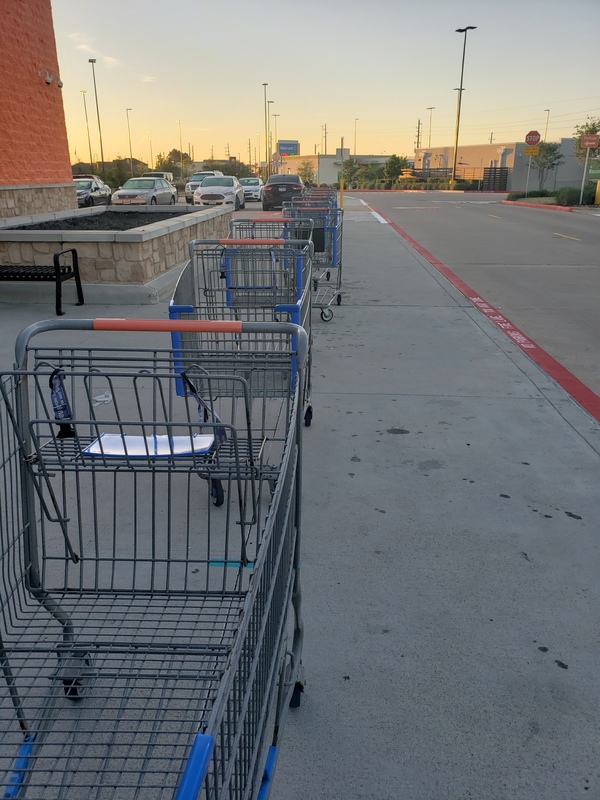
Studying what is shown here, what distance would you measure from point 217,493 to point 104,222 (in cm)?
1029

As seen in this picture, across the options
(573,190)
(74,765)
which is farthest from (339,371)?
(573,190)

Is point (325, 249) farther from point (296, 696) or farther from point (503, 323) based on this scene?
point (296, 696)

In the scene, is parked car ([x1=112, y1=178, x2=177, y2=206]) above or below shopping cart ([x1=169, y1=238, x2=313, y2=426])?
below

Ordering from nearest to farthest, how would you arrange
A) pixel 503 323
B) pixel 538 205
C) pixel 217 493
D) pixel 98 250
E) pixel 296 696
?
pixel 296 696 → pixel 217 493 → pixel 503 323 → pixel 98 250 → pixel 538 205

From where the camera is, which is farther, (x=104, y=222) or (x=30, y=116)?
(x=30, y=116)

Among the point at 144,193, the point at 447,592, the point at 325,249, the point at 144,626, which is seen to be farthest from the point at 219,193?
the point at 144,626

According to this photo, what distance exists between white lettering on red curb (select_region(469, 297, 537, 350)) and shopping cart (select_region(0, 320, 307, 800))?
5.08 m

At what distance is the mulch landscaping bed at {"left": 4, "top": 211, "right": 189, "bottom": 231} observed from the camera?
38.1 feet

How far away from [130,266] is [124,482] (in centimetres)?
593

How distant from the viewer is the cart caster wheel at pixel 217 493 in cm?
402

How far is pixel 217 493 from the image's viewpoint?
4.07m

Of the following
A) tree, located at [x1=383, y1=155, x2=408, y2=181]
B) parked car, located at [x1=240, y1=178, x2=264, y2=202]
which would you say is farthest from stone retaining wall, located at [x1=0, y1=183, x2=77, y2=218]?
tree, located at [x1=383, y1=155, x2=408, y2=181]

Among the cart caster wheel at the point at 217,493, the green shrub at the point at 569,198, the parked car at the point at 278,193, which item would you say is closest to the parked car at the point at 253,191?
the parked car at the point at 278,193

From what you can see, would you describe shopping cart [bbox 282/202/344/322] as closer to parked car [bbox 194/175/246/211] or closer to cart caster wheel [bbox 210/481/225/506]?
cart caster wheel [bbox 210/481/225/506]
